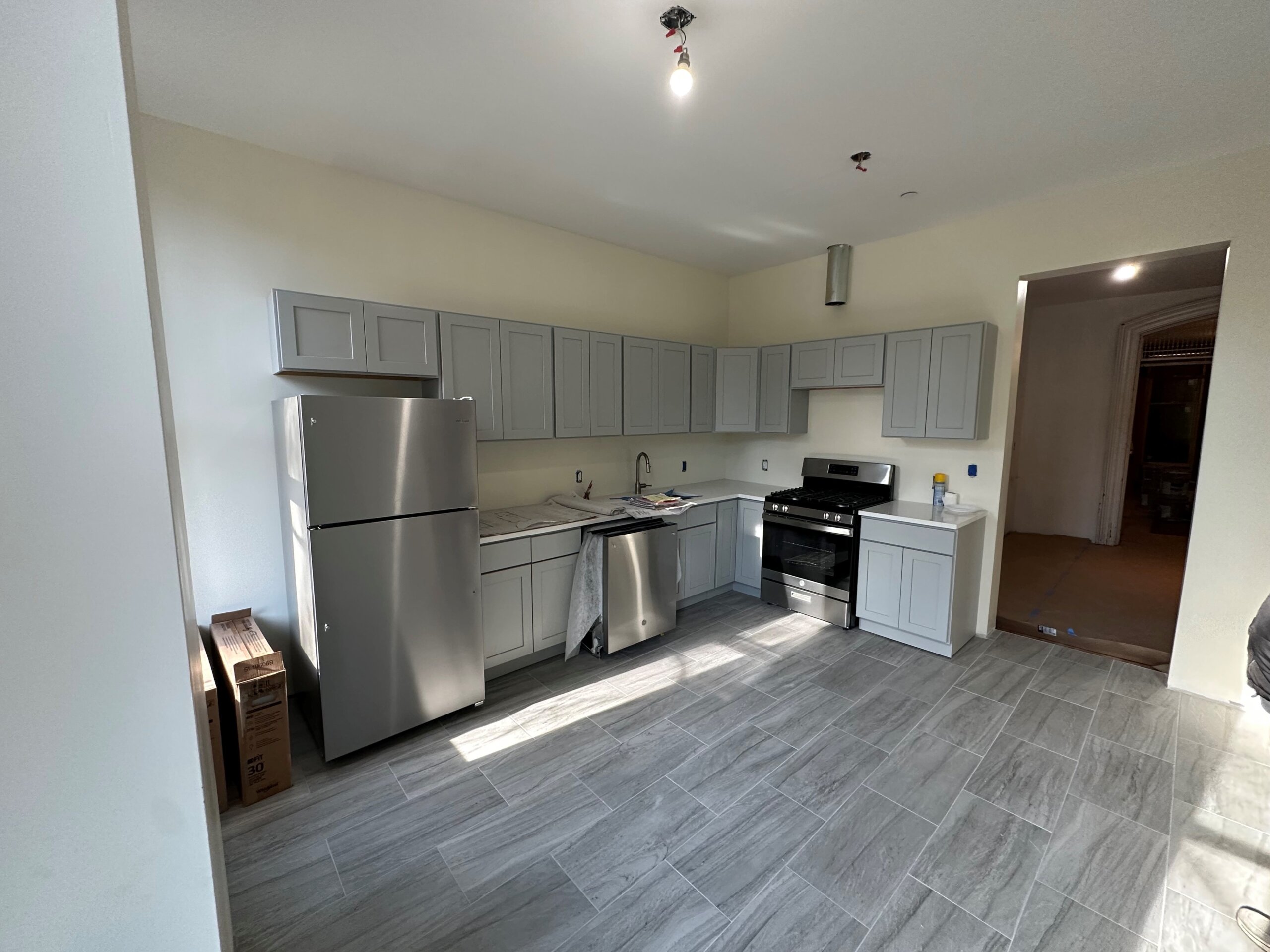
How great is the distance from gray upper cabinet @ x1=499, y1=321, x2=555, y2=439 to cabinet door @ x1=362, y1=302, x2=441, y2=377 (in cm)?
44

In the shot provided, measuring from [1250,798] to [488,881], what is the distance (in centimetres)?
319

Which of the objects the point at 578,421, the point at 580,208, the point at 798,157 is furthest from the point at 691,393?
the point at 798,157

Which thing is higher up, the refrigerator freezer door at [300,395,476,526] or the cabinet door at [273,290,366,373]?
the cabinet door at [273,290,366,373]

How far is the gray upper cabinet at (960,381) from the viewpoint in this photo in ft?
11.3

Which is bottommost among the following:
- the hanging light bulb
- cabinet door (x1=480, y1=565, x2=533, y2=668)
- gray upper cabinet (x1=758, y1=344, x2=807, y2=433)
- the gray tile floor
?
the gray tile floor

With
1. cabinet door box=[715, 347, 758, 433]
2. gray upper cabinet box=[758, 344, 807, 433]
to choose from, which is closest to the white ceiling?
gray upper cabinet box=[758, 344, 807, 433]

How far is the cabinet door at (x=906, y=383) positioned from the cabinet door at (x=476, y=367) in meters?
2.83

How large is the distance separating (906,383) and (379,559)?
11.9 feet

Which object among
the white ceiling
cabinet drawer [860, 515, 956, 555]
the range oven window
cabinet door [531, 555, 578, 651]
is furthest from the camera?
the range oven window

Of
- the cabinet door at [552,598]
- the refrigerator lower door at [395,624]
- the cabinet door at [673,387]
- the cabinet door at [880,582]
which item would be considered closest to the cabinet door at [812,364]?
the cabinet door at [673,387]

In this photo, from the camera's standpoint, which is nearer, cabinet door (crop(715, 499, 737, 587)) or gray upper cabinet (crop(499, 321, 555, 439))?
gray upper cabinet (crop(499, 321, 555, 439))

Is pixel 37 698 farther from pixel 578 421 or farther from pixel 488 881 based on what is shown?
pixel 578 421

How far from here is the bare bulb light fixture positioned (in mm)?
1740

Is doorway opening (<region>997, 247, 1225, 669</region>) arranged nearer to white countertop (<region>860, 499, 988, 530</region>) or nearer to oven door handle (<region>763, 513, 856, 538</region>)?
white countertop (<region>860, 499, 988, 530</region>)
